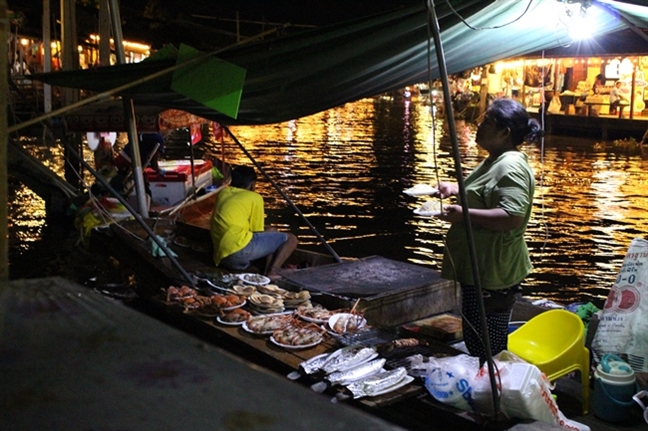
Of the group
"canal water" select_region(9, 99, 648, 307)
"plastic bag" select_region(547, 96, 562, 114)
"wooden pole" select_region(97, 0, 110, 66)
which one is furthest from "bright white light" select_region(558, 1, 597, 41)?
"plastic bag" select_region(547, 96, 562, 114)

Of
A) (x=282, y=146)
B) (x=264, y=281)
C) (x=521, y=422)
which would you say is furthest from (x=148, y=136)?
(x=282, y=146)

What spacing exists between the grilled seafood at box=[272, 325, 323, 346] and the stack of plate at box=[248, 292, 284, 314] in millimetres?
579

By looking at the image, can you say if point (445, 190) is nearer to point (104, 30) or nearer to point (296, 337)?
point (296, 337)

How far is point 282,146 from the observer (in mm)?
23031

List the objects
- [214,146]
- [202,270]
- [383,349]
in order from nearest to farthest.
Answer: [383,349]
[202,270]
[214,146]

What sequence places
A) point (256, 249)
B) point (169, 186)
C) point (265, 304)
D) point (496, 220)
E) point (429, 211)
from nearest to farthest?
point (496, 220) < point (429, 211) < point (265, 304) < point (256, 249) < point (169, 186)

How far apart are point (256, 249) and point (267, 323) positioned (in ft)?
6.09

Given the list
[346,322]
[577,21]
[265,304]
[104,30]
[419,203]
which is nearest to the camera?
[577,21]

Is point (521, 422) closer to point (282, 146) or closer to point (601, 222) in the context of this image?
point (601, 222)

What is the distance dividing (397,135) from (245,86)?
22.4 meters

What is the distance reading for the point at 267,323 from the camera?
5824mm

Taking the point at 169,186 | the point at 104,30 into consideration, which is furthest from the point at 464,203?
the point at 104,30

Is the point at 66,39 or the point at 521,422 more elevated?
the point at 66,39

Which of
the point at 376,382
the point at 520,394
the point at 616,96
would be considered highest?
the point at 616,96
